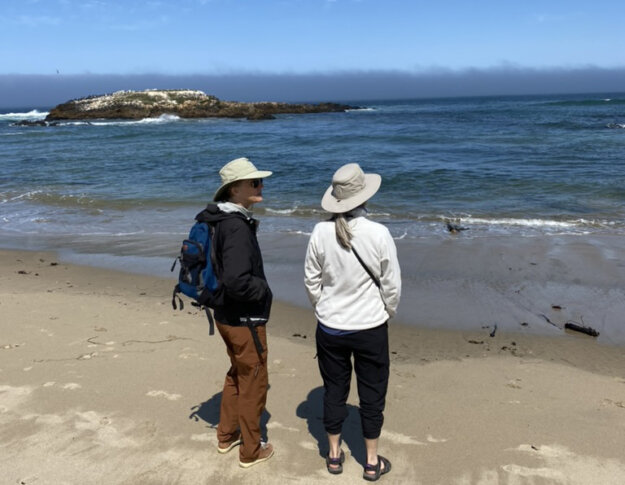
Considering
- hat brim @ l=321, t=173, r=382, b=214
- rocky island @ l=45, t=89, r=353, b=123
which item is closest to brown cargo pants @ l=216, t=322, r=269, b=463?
hat brim @ l=321, t=173, r=382, b=214

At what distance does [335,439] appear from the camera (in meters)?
3.12

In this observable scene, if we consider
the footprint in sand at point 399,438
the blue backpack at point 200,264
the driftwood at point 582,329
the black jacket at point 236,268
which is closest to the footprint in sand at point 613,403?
the driftwood at point 582,329

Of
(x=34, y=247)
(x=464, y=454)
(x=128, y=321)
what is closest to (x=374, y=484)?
(x=464, y=454)

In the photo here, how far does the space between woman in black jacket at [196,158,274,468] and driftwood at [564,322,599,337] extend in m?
3.73

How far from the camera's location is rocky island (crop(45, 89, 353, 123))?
64.1 m

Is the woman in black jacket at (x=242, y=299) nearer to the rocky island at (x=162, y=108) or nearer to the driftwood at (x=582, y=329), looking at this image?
the driftwood at (x=582, y=329)

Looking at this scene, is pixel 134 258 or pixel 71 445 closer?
pixel 71 445

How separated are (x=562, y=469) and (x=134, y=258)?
698 centimetres

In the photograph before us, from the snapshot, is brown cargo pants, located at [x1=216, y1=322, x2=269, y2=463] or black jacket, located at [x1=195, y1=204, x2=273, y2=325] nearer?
black jacket, located at [x1=195, y1=204, x2=273, y2=325]

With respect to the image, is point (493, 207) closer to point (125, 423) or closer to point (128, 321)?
point (128, 321)

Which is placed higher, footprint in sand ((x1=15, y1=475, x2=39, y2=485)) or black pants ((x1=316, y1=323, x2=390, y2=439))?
black pants ((x1=316, y1=323, x2=390, y2=439))

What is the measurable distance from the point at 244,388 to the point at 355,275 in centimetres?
99

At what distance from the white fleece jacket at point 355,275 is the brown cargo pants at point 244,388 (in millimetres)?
476

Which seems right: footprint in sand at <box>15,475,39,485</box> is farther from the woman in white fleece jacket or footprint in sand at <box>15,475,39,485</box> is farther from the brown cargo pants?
the woman in white fleece jacket
